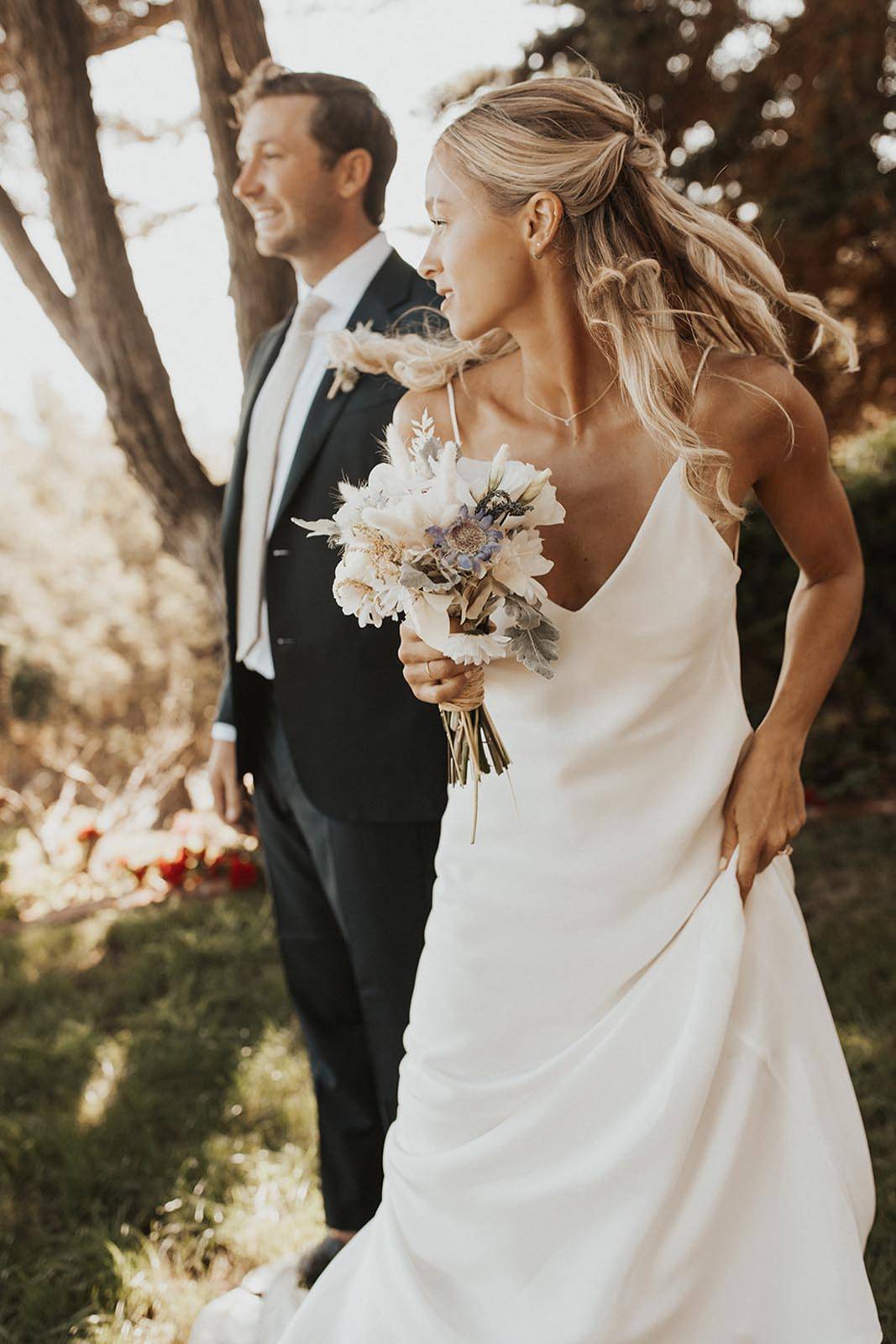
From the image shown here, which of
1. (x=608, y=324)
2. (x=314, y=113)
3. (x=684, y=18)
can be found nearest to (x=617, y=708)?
(x=608, y=324)

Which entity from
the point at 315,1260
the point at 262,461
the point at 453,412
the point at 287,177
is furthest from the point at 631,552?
the point at 315,1260

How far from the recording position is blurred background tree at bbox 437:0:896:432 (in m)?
5.77

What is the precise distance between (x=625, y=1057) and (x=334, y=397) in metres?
1.43

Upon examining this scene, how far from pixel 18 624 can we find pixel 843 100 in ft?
26.7

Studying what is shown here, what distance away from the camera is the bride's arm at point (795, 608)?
5.87ft

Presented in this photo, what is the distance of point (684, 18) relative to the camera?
6.46 meters

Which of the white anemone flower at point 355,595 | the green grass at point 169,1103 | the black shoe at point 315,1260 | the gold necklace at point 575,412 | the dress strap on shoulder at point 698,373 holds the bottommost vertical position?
the green grass at point 169,1103

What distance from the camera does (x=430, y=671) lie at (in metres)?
1.69

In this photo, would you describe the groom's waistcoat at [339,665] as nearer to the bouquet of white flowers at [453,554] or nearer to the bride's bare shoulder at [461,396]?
the bride's bare shoulder at [461,396]

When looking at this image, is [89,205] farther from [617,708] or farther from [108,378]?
[617,708]

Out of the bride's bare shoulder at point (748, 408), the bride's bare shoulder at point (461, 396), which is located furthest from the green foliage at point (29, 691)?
the bride's bare shoulder at point (748, 408)

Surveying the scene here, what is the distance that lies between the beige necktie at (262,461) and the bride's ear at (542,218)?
36.6 inches

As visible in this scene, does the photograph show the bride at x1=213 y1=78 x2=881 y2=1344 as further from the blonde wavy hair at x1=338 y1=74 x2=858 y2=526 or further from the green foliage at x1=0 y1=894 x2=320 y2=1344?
the green foliage at x1=0 y1=894 x2=320 y2=1344

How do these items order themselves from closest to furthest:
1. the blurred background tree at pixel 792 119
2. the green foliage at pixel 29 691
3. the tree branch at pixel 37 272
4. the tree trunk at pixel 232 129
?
the tree trunk at pixel 232 129 → the tree branch at pixel 37 272 → the blurred background tree at pixel 792 119 → the green foliage at pixel 29 691
